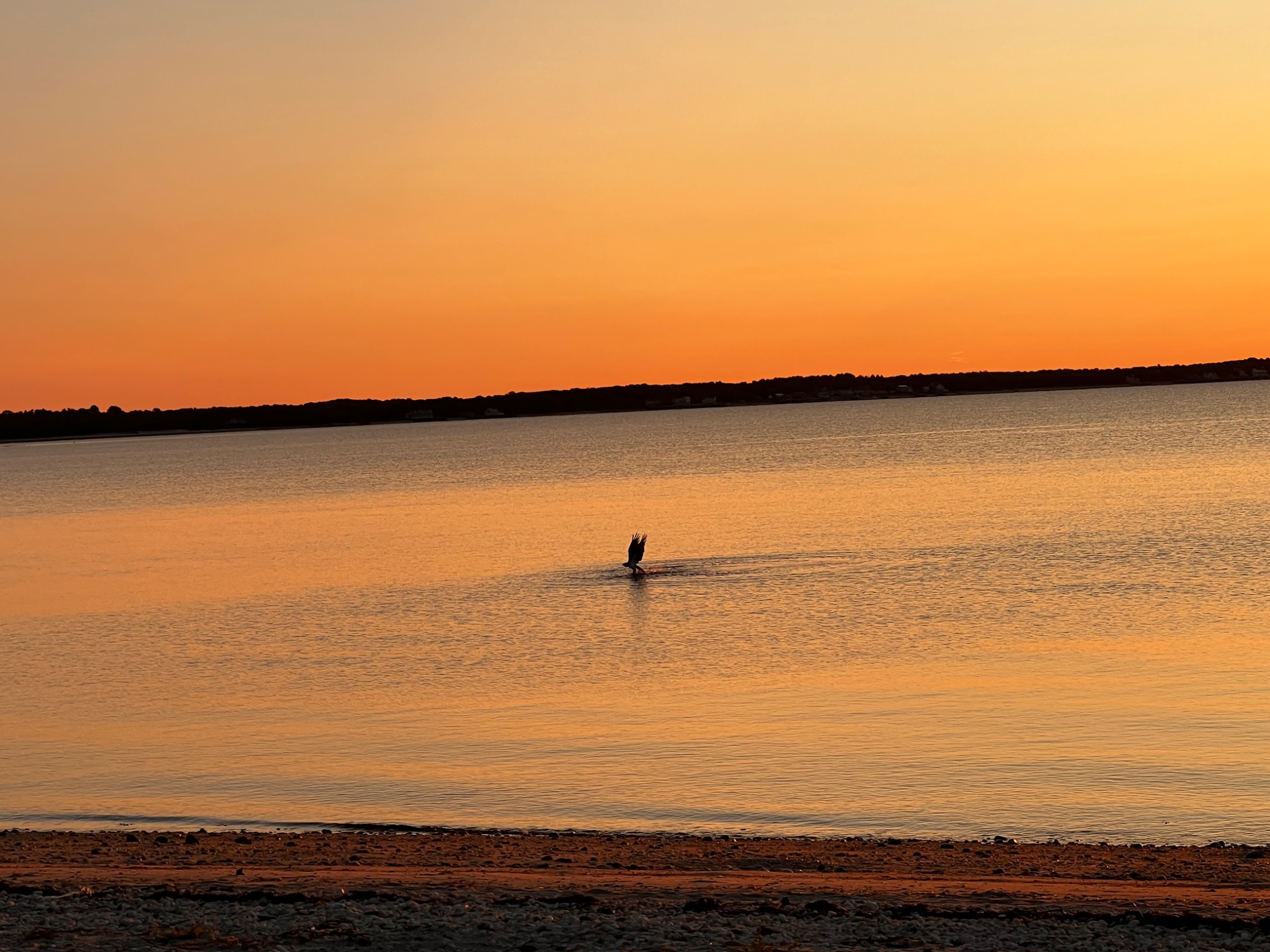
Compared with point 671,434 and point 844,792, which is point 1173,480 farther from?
point 671,434

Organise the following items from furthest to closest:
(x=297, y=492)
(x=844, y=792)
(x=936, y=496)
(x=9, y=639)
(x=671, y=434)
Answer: (x=671, y=434), (x=297, y=492), (x=936, y=496), (x=9, y=639), (x=844, y=792)

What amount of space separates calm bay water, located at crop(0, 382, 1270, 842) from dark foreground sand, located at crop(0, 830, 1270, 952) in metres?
1.36

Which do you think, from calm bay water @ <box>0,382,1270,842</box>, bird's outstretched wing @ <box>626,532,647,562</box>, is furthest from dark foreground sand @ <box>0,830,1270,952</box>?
bird's outstretched wing @ <box>626,532,647,562</box>

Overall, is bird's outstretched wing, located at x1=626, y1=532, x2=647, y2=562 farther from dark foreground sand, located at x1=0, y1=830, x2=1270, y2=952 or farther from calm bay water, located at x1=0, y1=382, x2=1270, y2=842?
dark foreground sand, located at x1=0, y1=830, x2=1270, y2=952

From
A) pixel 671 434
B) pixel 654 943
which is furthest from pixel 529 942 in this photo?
pixel 671 434

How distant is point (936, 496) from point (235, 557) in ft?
103

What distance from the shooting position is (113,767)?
18609 millimetres

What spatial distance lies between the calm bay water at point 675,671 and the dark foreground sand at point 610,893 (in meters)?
1.36

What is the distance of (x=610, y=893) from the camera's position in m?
11.1

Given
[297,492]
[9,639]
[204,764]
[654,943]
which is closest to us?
[654,943]

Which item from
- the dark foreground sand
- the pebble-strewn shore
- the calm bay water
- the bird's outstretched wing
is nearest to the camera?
the pebble-strewn shore

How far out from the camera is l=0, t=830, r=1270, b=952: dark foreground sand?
9617 mm

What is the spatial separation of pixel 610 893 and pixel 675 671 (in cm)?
1363

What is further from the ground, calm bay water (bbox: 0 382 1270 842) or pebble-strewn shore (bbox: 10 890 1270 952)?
pebble-strewn shore (bbox: 10 890 1270 952)
